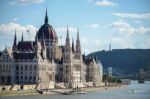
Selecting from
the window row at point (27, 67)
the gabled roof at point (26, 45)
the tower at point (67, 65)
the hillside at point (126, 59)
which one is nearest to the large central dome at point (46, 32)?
the tower at point (67, 65)

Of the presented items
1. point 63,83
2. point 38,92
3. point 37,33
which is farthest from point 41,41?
point 38,92

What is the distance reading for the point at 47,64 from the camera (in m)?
92.9

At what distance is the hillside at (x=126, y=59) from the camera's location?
19212cm

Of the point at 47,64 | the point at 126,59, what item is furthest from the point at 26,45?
the point at 126,59

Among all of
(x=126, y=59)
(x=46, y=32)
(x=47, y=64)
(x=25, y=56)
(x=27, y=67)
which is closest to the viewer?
(x=27, y=67)

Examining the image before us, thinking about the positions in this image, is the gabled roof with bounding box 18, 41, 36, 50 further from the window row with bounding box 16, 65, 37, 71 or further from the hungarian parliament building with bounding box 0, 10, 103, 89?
the window row with bounding box 16, 65, 37, 71

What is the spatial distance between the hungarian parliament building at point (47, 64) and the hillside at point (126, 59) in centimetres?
7878

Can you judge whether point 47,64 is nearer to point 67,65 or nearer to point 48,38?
point 67,65

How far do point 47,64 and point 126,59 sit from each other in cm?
10352

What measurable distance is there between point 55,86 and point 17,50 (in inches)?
369

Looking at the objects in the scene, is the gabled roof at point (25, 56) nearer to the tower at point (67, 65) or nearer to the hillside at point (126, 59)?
the tower at point (67, 65)

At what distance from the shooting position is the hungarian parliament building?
8806cm

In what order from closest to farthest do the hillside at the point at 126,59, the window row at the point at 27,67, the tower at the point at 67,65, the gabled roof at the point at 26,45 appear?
the window row at the point at 27,67 → the gabled roof at the point at 26,45 → the tower at the point at 67,65 → the hillside at the point at 126,59

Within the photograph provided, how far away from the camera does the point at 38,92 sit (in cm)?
7619
